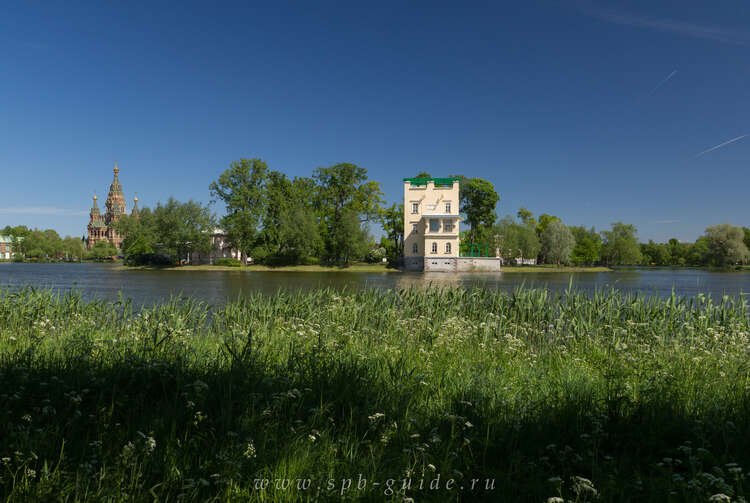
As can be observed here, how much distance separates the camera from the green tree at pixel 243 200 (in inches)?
1978

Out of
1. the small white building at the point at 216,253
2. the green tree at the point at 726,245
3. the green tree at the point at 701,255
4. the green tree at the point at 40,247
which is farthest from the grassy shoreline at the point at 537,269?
the green tree at the point at 40,247

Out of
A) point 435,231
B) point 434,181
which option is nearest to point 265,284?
point 435,231

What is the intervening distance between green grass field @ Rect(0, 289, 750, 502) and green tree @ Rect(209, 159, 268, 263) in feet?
152

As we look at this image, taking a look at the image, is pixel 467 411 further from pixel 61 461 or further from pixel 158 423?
pixel 61 461

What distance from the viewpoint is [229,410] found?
2703 mm

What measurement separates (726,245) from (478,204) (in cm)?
3883

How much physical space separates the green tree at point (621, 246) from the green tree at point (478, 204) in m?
30.0

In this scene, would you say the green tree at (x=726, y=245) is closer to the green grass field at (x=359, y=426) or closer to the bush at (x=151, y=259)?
the green grass field at (x=359, y=426)

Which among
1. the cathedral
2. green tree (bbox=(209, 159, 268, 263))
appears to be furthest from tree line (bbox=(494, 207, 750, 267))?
the cathedral

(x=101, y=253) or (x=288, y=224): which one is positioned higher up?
(x=288, y=224)

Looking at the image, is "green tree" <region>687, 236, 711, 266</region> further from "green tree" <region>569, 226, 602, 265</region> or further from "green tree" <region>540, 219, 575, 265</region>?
"green tree" <region>540, 219, 575, 265</region>

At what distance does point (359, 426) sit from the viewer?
2906 millimetres

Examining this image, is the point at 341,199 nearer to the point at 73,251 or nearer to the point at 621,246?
the point at 621,246

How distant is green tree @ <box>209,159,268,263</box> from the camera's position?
165 ft
